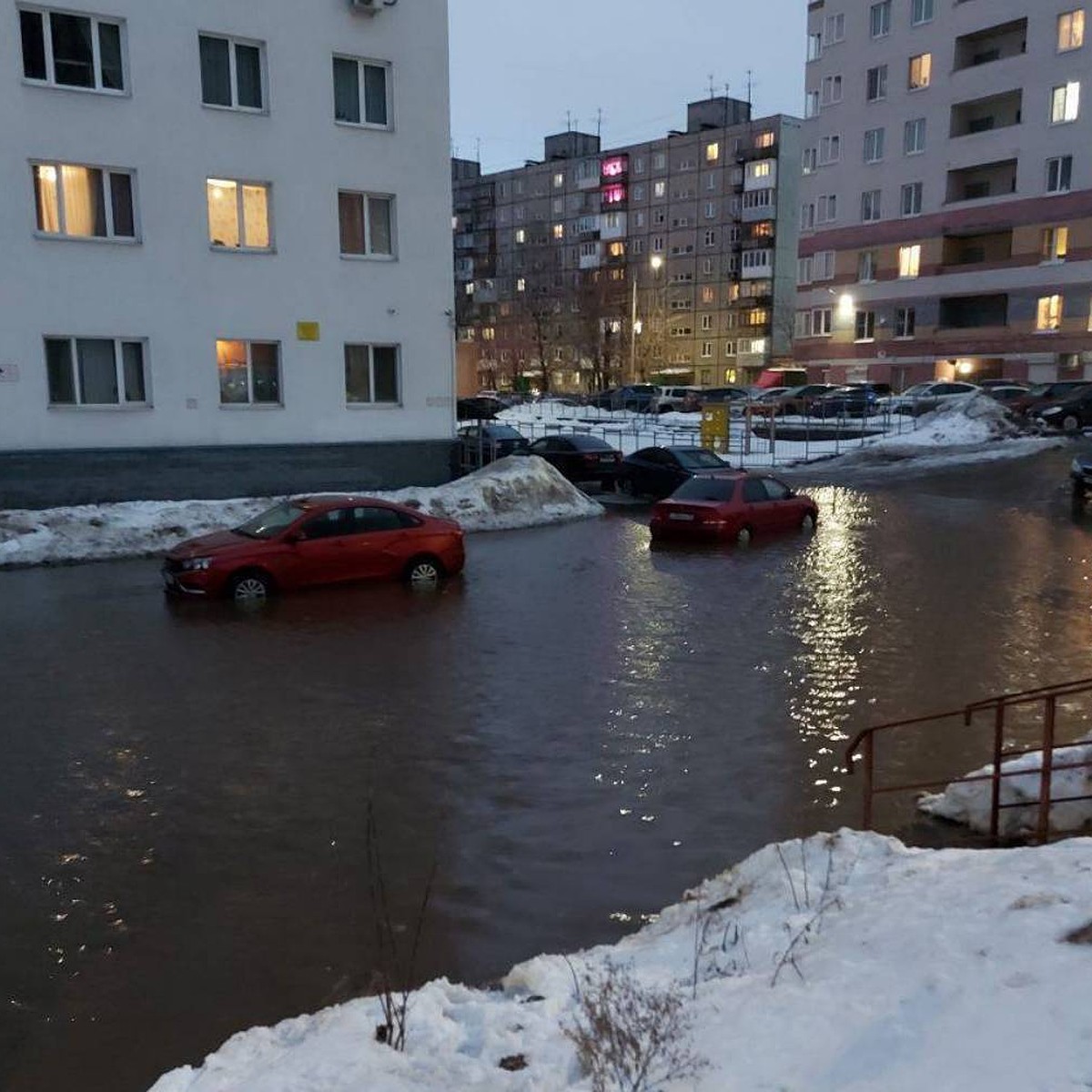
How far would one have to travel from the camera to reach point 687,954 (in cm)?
511

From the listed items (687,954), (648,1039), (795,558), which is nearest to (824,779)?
(687,954)

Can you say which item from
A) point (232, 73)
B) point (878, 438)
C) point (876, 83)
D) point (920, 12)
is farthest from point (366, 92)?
point (920, 12)

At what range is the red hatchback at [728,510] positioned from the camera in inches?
779

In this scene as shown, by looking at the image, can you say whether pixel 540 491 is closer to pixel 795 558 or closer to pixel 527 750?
pixel 795 558

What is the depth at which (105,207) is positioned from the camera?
67.6 feet

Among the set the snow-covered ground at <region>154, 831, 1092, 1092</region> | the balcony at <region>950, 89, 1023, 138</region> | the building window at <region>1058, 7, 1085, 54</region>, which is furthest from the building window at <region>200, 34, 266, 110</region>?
the balcony at <region>950, 89, 1023, 138</region>

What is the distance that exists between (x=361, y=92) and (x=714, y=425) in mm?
16114

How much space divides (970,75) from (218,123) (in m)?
47.2

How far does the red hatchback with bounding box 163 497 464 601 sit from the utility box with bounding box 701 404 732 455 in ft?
63.1

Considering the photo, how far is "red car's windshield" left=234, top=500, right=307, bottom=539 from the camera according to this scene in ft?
50.5

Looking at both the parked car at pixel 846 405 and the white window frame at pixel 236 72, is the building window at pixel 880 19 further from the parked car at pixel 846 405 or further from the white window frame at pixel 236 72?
the white window frame at pixel 236 72

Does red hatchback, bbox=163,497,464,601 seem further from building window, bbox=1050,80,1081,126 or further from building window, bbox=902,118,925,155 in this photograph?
building window, bbox=902,118,925,155

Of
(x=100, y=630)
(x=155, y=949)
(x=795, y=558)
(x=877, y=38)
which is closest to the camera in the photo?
(x=155, y=949)

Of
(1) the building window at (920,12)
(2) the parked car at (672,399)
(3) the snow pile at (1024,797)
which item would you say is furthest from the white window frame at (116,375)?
(1) the building window at (920,12)
